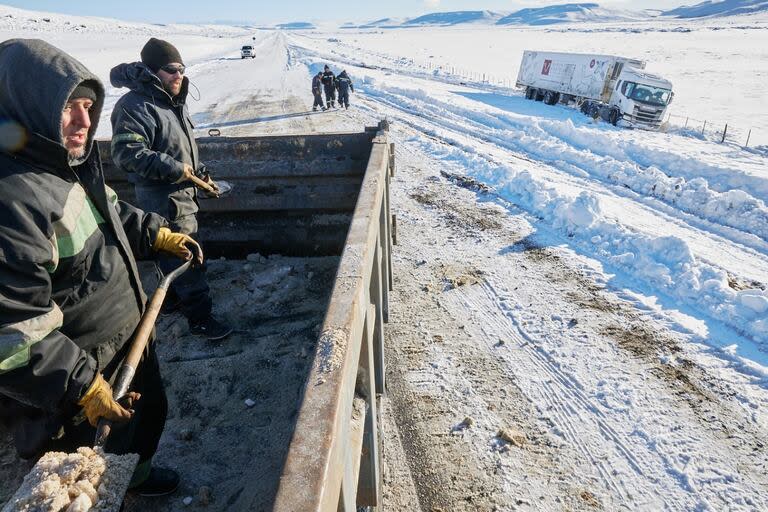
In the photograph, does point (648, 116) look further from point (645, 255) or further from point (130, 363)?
point (130, 363)

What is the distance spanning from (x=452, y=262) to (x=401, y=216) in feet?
5.18

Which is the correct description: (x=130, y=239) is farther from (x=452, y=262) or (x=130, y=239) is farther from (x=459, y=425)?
(x=452, y=262)

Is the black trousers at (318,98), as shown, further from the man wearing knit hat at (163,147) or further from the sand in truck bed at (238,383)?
the man wearing knit hat at (163,147)

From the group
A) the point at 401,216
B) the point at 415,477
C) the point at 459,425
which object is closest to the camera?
the point at 415,477

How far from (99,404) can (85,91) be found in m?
1.16

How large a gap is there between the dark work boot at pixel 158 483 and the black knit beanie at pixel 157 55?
8.60ft

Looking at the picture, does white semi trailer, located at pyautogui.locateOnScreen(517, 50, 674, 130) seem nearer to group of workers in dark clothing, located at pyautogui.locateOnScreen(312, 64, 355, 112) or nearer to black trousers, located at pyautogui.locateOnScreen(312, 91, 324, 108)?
group of workers in dark clothing, located at pyautogui.locateOnScreen(312, 64, 355, 112)

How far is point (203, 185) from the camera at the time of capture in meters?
3.51

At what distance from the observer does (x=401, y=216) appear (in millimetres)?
6766

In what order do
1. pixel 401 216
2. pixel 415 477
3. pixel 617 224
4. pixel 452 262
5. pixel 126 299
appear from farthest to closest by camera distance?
pixel 401 216 → pixel 617 224 → pixel 452 262 → pixel 415 477 → pixel 126 299

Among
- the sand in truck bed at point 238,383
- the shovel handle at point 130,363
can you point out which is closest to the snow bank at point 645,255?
the sand in truck bed at point 238,383

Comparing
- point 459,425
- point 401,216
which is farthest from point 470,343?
point 401,216

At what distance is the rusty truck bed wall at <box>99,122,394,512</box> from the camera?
1.12m

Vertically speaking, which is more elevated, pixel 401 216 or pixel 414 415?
pixel 401 216
